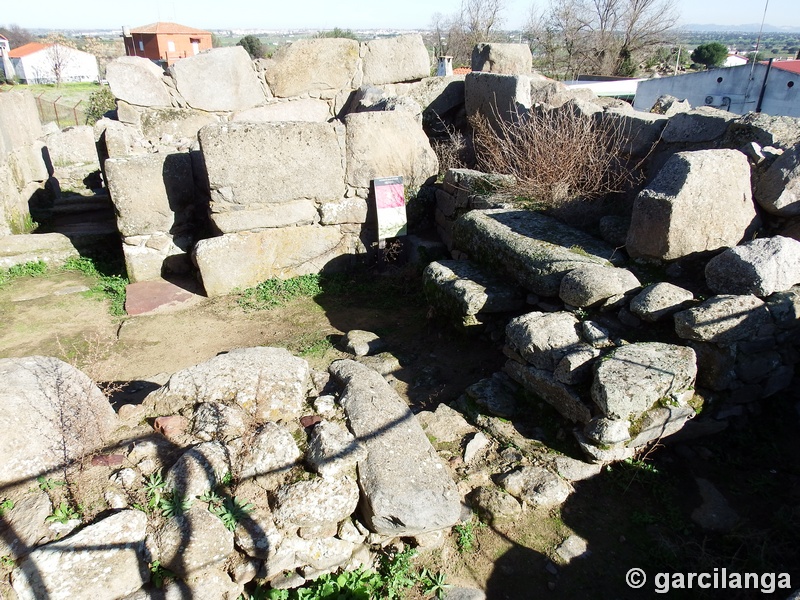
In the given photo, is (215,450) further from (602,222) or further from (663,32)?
(663,32)

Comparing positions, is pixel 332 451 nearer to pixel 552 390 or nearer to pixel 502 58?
pixel 552 390

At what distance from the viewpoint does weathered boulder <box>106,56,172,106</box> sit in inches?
243

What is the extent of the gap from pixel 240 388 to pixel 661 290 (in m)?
2.50

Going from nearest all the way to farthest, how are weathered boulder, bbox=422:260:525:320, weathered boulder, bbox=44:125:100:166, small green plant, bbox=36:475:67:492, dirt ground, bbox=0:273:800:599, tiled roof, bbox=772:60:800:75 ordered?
small green plant, bbox=36:475:67:492, dirt ground, bbox=0:273:800:599, weathered boulder, bbox=422:260:525:320, weathered boulder, bbox=44:125:100:166, tiled roof, bbox=772:60:800:75

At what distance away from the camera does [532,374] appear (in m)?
3.33

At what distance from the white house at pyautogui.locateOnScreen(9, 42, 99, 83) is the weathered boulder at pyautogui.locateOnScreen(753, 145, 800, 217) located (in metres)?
42.4

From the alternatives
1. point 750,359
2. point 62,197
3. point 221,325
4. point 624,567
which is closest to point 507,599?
point 624,567

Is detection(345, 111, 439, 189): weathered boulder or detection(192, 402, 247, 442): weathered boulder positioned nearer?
detection(192, 402, 247, 442): weathered boulder

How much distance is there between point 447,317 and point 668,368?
1.80 m

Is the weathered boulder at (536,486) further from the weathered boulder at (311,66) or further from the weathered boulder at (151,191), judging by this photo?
the weathered boulder at (311,66)

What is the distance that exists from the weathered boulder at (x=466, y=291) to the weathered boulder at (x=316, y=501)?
182 cm

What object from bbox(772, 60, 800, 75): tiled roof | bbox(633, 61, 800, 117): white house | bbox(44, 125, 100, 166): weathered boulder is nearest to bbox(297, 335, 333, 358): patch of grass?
bbox(44, 125, 100, 166): weathered boulder

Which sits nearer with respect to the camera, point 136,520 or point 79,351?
point 136,520

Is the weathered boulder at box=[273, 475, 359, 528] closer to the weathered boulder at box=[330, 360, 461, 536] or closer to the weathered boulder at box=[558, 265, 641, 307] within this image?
the weathered boulder at box=[330, 360, 461, 536]
